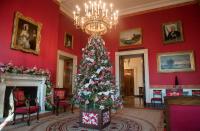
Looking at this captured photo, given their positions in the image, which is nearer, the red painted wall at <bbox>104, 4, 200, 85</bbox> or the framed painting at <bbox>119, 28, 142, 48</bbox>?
the red painted wall at <bbox>104, 4, 200, 85</bbox>

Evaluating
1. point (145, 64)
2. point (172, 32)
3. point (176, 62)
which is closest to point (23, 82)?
point (145, 64)

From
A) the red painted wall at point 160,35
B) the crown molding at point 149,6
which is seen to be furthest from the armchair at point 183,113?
the crown molding at point 149,6

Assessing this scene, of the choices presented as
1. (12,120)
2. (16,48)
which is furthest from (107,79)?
(16,48)

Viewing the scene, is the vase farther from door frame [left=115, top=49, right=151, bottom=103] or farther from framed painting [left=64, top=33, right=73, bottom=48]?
framed painting [left=64, top=33, right=73, bottom=48]

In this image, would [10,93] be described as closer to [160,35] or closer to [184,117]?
[184,117]

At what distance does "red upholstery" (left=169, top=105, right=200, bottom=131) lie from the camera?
205cm

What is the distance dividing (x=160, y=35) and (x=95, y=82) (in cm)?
556

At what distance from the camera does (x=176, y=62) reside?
7.62 metres

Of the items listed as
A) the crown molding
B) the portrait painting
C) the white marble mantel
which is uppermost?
the crown molding

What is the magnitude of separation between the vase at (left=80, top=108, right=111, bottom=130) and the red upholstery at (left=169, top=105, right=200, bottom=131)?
6.63 feet

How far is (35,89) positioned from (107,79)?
303 centimetres

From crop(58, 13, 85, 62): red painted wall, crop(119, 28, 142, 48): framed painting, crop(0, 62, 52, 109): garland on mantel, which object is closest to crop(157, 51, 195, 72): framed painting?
crop(119, 28, 142, 48): framed painting

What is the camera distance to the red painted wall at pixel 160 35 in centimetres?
743

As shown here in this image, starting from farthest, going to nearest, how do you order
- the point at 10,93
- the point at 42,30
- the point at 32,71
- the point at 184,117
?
the point at 42,30, the point at 32,71, the point at 10,93, the point at 184,117
